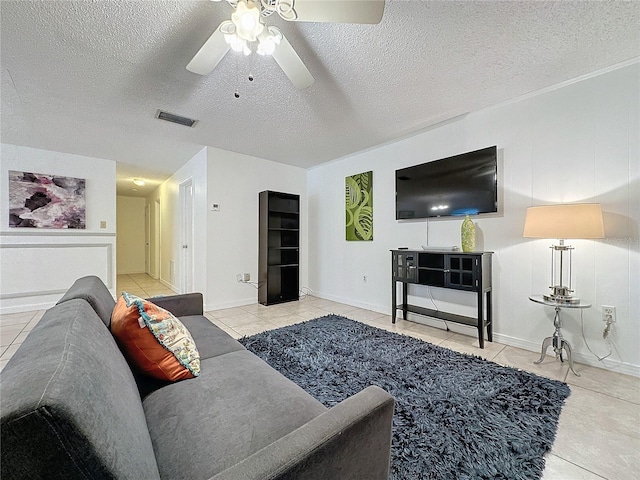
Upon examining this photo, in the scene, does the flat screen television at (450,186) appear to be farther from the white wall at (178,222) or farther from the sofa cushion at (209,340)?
the white wall at (178,222)

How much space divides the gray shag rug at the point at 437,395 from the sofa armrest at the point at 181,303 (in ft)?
2.18

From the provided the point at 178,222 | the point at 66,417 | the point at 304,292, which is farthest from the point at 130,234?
the point at 66,417

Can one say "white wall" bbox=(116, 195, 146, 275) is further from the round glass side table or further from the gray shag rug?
the round glass side table

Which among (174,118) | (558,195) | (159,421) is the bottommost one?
(159,421)

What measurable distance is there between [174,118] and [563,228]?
146 inches

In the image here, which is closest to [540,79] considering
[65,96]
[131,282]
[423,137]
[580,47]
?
[580,47]

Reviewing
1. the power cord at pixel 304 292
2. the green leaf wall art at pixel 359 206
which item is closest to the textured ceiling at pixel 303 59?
the green leaf wall art at pixel 359 206

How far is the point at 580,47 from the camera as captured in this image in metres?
1.86

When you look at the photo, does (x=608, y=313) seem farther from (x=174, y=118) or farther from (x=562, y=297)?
(x=174, y=118)

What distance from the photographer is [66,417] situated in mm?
401

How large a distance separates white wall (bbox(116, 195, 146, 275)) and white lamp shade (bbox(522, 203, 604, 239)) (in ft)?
29.8

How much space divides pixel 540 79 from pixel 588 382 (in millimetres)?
2376

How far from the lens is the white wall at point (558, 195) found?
204 cm

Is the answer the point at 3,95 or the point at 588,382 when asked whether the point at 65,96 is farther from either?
the point at 588,382
